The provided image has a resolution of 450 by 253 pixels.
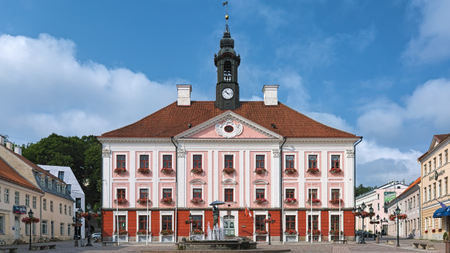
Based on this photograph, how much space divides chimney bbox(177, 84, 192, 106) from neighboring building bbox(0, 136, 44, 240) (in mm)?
16176

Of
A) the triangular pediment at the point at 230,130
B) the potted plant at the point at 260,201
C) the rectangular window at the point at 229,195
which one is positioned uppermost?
the triangular pediment at the point at 230,130

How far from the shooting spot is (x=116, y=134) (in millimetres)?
47344

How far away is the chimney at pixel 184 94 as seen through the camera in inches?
2047

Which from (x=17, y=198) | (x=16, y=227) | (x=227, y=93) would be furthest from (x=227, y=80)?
(x=16, y=227)

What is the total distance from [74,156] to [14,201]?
31.2 m

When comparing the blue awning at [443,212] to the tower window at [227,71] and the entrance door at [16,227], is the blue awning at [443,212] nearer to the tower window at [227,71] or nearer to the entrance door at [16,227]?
the tower window at [227,71]

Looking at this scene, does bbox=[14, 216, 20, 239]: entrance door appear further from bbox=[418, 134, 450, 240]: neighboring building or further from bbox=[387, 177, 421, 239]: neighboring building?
bbox=[387, 177, 421, 239]: neighboring building

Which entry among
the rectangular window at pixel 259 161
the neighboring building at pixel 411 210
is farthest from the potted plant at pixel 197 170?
the neighboring building at pixel 411 210

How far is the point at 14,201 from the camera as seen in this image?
152 ft

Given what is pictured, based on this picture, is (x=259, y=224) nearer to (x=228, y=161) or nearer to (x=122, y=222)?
(x=228, y=161)

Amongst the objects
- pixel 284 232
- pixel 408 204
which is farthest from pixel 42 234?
pixel 408 204

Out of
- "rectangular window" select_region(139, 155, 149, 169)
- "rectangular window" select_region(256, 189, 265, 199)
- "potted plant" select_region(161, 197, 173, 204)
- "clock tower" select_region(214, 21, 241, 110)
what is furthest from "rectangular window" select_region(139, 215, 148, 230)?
"clock tower" select_region(214, 21, 241, 110)

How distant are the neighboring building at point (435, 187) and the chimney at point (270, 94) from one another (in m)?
15.4

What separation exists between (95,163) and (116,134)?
29.3 metres
